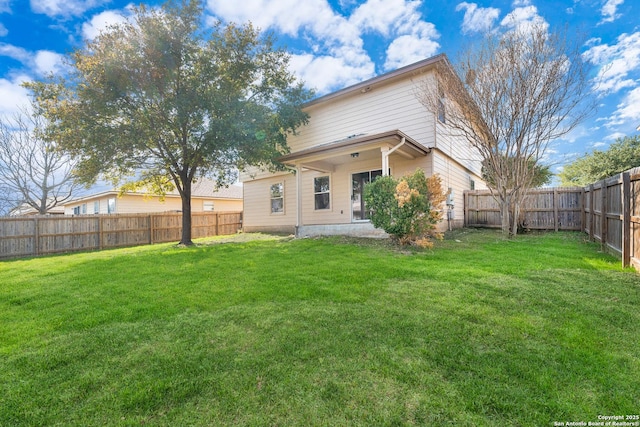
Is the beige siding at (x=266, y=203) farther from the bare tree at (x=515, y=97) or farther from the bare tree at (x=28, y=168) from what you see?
the bare tree at (x=28, y=168)

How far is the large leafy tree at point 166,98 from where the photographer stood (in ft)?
29.7

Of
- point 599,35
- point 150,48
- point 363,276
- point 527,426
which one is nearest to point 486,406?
point 527,426

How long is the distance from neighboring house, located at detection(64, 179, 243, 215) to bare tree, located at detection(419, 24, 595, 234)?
563 inches

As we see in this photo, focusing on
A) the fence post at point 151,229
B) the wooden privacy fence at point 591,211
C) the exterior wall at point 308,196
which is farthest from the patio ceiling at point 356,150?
the fence post at point 151,229

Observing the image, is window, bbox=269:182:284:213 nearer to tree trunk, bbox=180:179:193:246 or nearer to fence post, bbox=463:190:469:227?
tree trunk, bbox=180:179:193:246

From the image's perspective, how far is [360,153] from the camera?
33.0 ft

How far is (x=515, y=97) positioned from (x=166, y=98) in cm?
1107

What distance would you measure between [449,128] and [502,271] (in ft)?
23.9

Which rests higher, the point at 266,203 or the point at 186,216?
the point at 266,203

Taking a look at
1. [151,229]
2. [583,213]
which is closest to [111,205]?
[151,229]

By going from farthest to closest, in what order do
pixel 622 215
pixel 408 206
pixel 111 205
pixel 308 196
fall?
pixel 111 205 < pixel 308 196 < pixel 408 206 < pixel 622 215

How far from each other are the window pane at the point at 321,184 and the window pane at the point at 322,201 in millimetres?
175

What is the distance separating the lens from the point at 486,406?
70.1 inches

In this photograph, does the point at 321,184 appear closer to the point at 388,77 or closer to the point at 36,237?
the point at 388,77
